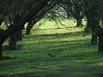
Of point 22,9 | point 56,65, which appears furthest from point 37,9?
point 56,65

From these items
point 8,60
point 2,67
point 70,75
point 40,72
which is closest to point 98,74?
point 70,75

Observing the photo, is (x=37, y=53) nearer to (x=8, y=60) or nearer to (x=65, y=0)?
(x=8, y=60)

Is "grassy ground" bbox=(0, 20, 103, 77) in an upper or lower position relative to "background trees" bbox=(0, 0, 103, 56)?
lower

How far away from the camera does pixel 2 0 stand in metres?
15.8

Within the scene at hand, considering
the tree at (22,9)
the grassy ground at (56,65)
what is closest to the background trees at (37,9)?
the tree at (22,9)

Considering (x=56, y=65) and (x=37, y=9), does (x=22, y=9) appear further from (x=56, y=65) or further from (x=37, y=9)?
(x=56, y=65)

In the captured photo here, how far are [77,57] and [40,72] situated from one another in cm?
663

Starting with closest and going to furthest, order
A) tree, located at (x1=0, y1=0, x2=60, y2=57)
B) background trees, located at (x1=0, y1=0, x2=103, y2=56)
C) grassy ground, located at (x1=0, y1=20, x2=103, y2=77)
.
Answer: tree, located at (x1=0, y1=0, x2=60, y2=57)
background trees, located at (x1=0, y1=0, x2=103, y2=56)
grassy ground, located at (x1=0, y1=20, x2=103, y2=77)

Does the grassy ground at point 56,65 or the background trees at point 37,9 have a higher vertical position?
the background trees at point 37,9

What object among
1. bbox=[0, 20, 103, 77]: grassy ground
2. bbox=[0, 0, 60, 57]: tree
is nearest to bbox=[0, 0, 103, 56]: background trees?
bbox=[0, 0, 60, 57]: tree

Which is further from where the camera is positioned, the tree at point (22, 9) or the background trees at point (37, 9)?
the background trees at point (37, 9)

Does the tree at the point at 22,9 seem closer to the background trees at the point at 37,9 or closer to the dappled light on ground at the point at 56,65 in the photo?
the background trees at the point at 37,9

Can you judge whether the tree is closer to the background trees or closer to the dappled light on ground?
the background trees

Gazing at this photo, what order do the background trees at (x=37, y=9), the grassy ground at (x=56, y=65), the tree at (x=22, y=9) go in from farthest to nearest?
the grassy ground at (x=56, y=65) → the background trees at (x=37, y=9) → the tree at (x=22, y=9)
